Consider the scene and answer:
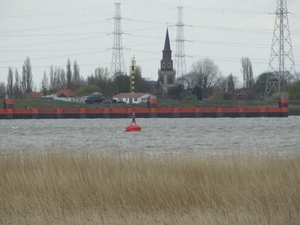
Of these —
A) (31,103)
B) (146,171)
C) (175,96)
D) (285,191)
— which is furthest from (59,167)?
(175,96)

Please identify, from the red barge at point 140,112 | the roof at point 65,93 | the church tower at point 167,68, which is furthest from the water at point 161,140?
the church tower at point 167,68

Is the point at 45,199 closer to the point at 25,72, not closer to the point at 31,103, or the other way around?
the point at 31,103

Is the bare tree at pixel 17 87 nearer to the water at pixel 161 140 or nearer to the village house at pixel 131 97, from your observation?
the village house at pixel 131 97

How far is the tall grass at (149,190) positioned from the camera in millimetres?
13680

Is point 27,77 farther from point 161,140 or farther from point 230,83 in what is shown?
point 161,140

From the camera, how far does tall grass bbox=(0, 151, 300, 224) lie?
13.7 metres

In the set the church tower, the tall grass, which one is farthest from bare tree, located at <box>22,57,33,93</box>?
the tall grass

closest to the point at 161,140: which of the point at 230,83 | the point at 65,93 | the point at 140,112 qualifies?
the point at 140,112

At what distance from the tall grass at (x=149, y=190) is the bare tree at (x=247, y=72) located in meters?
108

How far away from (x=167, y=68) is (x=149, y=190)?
14144 centimetres

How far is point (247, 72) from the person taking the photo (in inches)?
4988

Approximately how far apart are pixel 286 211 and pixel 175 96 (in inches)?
3782

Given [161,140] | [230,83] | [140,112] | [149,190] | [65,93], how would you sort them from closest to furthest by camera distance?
1. [149,190]
2. [161,140]
3. [140,112]
4. [65,93]
5. [230,83]

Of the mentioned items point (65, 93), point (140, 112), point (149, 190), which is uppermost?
point (65, 93)
